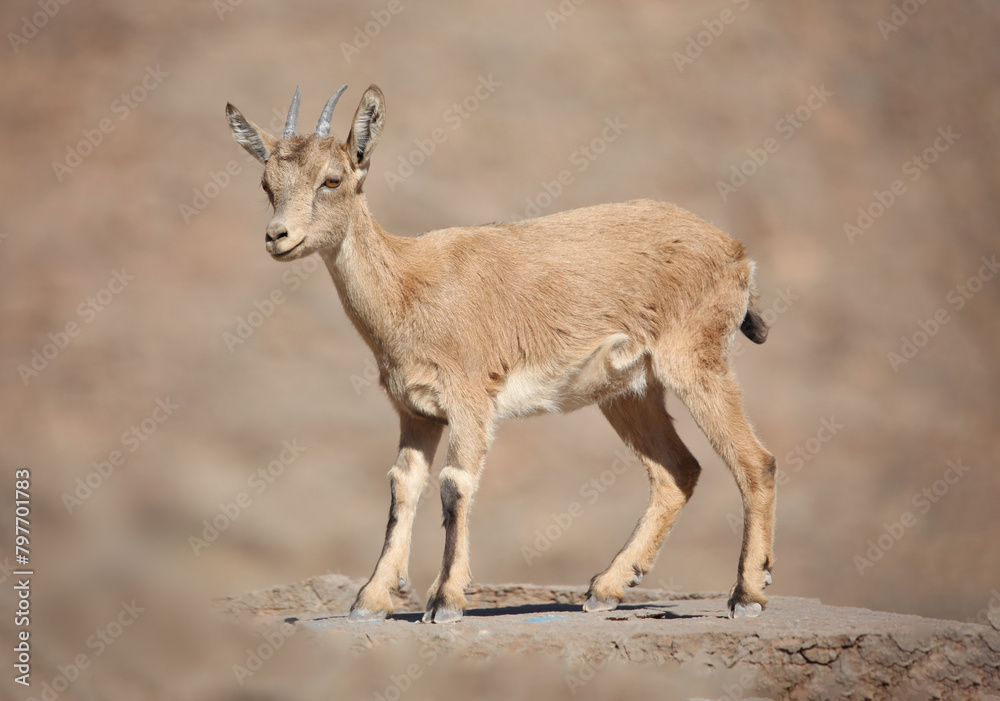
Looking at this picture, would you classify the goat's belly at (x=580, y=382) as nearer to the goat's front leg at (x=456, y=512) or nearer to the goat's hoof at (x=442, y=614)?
the goat's front leg at (x=456, y=512)

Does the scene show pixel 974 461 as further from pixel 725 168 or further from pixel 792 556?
pixel 725 168

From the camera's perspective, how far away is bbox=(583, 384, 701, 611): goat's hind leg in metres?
7.80

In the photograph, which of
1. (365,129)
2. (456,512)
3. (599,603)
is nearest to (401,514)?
(456,512)

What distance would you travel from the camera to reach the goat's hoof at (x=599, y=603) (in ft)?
25.6

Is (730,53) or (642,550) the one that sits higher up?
(730,53)

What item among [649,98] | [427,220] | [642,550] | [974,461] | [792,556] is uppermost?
[649,98]

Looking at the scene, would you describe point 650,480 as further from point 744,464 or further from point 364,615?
point 364,615

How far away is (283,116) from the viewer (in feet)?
46.5

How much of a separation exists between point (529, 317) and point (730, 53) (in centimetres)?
944

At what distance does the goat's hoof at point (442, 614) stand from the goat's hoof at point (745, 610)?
6.33 feet

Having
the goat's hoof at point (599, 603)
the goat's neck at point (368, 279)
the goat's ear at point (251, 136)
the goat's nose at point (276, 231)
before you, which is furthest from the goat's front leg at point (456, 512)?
the goat's ear at point (251, 136)

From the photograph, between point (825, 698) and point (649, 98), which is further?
point (649, 98)

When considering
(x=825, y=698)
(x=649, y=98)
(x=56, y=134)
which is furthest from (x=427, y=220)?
(x=825, y=698)

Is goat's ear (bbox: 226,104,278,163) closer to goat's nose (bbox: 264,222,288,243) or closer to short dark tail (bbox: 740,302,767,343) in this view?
goat's nose (bbox: 264,222,288,243)
